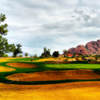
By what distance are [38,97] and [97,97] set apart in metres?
3.04

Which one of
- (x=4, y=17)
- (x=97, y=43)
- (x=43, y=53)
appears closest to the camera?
(x=4, y=17)

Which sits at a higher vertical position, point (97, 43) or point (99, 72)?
point (97, 43)

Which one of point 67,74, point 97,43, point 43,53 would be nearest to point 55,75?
point 67,74

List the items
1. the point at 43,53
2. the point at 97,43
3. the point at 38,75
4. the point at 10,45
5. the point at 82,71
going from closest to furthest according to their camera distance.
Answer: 1. the point at 38,75
2. the point at 82,71
3. the point at 10,45
4. the point at 43,53
5. the point at 97,43

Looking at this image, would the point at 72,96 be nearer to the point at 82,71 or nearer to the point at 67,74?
the point at 67,74

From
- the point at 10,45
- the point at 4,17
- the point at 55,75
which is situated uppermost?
the point at 4,17

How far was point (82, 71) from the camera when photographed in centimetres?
1822

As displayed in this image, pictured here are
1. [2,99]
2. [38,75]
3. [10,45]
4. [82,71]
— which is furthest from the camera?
[10,45]

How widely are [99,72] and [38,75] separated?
7553 millimetres

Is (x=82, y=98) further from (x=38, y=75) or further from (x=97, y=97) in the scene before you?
(x=38, y=75)

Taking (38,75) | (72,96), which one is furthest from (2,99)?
(38,75)

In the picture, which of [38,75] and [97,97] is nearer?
[97,97]

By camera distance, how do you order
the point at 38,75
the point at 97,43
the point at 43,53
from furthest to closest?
the point at 97,43
the point at 43,53
the point at 38,75

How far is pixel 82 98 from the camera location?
739cm
